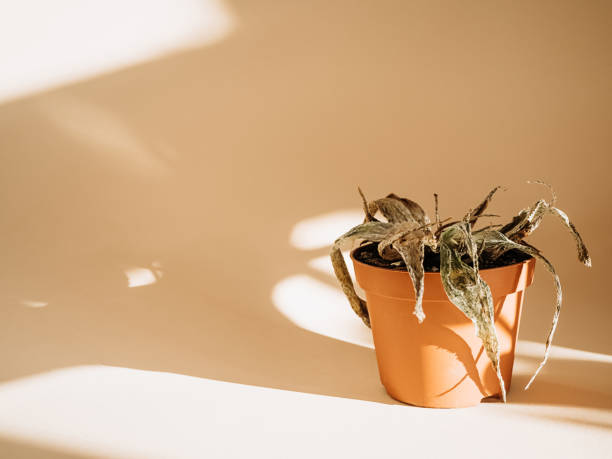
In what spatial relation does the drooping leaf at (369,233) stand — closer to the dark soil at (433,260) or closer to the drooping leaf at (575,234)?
the dark soil at (433,260)

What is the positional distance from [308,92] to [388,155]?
0.36 meters

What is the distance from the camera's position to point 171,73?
2.23 m

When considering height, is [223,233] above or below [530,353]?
above

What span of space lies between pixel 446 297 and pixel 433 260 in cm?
11

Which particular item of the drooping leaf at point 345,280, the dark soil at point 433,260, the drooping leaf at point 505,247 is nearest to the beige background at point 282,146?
the drooping leaf at point 345,280

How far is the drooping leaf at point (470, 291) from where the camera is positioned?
1.11 meters

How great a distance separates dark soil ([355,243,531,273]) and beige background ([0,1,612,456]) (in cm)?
61

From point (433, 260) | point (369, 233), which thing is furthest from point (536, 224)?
point (369, 233)

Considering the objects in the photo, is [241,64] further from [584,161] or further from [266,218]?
[584,161]

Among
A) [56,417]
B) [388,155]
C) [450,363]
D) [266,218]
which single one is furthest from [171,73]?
[450,363]

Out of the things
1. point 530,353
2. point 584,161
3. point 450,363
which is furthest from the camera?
point 584,161

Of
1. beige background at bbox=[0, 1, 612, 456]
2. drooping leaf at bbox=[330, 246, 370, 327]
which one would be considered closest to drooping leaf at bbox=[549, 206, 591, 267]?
drooping leaf at bbox=[330, 246, 370, 327]

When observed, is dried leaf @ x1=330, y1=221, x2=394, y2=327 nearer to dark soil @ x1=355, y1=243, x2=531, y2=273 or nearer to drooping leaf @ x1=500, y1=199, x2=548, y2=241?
dark soil @ x1=355, y1=243, x2=531, y2=273

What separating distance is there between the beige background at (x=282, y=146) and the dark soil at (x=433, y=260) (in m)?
0.61
